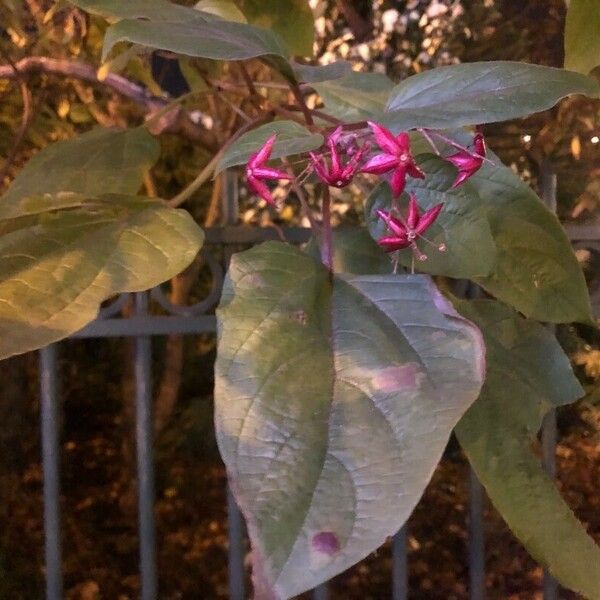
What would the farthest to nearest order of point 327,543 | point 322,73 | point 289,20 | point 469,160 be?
point 289,20, point 322,73, point 469,160, point 327,543

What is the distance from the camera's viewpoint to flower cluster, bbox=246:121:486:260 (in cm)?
31

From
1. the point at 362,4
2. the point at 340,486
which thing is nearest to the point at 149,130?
the point at 340,486

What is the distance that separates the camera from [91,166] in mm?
550

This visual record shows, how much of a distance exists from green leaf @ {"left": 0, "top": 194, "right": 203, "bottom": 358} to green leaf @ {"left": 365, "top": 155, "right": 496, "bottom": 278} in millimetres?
116

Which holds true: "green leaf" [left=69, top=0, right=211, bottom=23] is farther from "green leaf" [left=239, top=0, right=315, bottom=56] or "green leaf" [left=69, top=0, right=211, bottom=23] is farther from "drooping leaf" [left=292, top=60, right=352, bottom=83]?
"green leaf" [left=239, top=0, right=315, bottom=56]

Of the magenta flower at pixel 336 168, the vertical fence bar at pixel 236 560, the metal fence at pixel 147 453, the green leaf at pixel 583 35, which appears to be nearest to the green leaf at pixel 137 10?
the magenta flower at pixel 336 168

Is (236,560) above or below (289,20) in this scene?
below

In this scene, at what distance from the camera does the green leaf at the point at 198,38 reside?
326 mm

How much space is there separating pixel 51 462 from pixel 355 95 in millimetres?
542

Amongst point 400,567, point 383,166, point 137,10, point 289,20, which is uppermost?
point 289,20

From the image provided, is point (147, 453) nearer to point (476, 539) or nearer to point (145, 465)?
point (145, 465)

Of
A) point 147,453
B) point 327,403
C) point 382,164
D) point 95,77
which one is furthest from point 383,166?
point 147,453

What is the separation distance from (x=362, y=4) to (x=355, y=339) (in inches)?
36.2

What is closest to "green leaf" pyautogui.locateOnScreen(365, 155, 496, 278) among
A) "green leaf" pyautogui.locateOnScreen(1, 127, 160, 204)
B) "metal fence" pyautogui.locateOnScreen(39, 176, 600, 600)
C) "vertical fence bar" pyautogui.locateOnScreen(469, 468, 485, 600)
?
"green leaf" pyautogui.locateOnScreen(1, 127, 160, 204)
